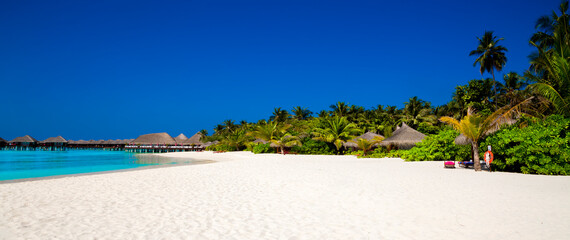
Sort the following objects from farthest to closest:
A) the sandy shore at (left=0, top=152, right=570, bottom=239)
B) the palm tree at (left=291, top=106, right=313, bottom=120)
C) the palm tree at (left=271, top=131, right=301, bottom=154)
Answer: the palm tree at (left=291, top=106, right=313, bottom=120) → the palm tree at (left=271, top=131, right=301, bottom=154) → the sandy shore at (left=0, top=152, right=570, bottom=239)

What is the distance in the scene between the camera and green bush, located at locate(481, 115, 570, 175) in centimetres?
990

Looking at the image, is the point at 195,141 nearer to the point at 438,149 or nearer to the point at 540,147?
the point at 438,149

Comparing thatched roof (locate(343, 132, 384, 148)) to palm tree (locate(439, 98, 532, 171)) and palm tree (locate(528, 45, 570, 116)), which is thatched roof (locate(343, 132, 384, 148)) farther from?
palm tree (locate(528, 45, 570, 116))

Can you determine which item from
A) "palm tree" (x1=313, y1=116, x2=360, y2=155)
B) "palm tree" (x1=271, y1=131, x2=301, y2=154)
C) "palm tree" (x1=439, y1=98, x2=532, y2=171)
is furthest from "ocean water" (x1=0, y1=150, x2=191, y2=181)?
"palm tree" (x1=439, y1=98, x2=532, y2=171)

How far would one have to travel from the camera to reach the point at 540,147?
32.9 feet

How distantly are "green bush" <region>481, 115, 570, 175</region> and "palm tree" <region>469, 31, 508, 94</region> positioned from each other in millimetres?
26193

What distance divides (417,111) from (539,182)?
3160 cm

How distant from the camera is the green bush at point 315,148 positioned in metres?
→ 28.2

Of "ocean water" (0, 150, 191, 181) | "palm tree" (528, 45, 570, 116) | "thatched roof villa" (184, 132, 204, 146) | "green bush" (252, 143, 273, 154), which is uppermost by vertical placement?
"palm tree" (528, 45, 570, 116)

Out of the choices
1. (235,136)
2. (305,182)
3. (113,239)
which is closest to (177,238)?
(113,239)

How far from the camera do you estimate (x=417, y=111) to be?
127 ft

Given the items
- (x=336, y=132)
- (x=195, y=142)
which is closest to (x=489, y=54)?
(x=336, y=132)

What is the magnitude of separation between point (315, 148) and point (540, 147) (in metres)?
19.4

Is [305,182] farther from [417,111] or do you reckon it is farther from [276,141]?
[417,111]
